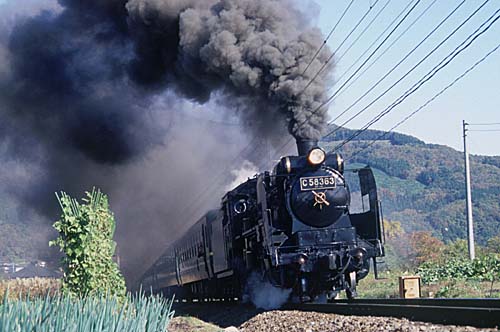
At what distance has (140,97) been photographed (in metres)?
27.6

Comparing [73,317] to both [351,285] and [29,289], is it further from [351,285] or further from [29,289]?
[351,285]

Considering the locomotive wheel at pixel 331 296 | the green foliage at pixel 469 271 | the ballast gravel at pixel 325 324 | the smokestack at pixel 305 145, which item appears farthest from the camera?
the green foliage at pixel 469 271

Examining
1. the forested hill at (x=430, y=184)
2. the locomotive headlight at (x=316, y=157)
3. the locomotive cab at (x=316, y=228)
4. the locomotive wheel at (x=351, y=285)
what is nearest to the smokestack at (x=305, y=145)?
the locomotive cab at (x=316, y=228)

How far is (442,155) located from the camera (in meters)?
157

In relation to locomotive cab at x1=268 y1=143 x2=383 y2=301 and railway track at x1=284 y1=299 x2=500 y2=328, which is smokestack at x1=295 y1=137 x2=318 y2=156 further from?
railway track at x1=284 y1=299 x2=500 y2=328

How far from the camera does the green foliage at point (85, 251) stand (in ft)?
50.2

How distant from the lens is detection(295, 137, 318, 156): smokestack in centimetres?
1722

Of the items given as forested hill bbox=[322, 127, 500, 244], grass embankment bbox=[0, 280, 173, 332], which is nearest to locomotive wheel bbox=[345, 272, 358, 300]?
grass embankment bbox=[0, 280, 173, 332]

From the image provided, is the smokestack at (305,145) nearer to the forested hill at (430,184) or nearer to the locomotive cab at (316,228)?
the locomotive cab at (316,228)

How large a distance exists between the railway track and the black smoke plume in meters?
4.31

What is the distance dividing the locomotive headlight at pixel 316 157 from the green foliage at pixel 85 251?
430 cm

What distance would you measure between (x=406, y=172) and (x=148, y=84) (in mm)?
129521

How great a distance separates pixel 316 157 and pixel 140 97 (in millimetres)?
13109

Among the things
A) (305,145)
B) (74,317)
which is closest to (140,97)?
(305,145)
